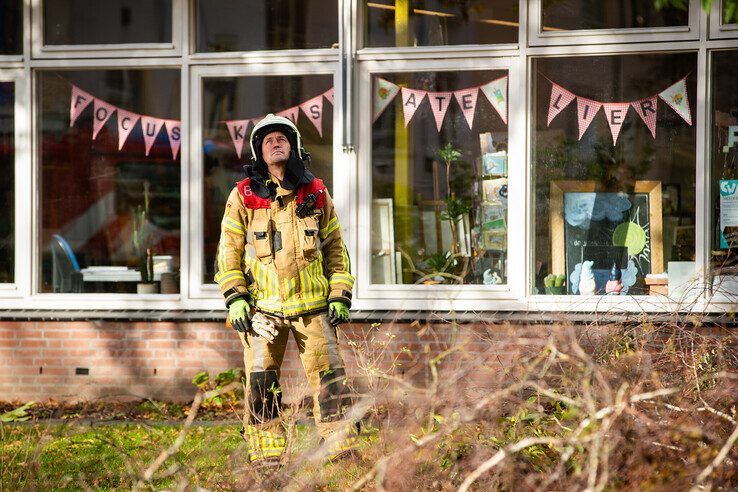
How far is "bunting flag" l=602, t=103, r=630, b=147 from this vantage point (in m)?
8.48

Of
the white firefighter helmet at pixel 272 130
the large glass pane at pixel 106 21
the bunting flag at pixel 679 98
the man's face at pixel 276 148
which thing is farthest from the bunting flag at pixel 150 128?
the bunting flag at pixel 679 98

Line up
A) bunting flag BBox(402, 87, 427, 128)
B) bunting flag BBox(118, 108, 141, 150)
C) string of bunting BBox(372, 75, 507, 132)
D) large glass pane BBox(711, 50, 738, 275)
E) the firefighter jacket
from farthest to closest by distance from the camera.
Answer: bunting flag BBox(118, 108, 141, 150) < bunting flag BBox(402, 87, 427, 128) < string of bunting BBox(372, 75, 507, 132) < large glass pane BBox(711, 50, 738, 275) < the firefighter jacket

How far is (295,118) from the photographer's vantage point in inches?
348

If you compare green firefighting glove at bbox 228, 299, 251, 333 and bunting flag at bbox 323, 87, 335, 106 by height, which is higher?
bunting flag at bbox 323, 87, 335, 106

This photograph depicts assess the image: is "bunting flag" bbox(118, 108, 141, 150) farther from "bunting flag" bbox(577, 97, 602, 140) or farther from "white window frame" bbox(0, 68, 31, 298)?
"bunting flag" bbox(577, 97, 602, 140)

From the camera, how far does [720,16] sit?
8156 millimetres

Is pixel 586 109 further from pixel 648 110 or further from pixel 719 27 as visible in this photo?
pixel 719 27

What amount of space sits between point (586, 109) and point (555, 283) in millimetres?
1372

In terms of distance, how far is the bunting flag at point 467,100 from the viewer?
864 centimetres

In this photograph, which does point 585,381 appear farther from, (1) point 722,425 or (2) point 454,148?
(2) point 454,148

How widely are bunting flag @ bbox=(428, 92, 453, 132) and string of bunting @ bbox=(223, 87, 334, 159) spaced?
80cm

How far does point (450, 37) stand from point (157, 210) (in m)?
2.77

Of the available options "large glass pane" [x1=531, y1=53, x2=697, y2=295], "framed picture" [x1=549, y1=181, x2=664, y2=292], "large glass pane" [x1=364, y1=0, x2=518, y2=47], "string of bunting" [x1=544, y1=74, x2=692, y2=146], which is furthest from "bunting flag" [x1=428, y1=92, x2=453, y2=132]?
"framed picture" [x1=549, y1=181, x2=664, y2=292]

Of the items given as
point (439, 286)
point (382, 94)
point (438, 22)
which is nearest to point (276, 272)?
point (439, 286)
